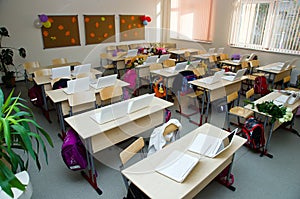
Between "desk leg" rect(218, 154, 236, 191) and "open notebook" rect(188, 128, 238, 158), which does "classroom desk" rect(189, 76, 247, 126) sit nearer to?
"desk leg" rect(218, 154, 236, 191)

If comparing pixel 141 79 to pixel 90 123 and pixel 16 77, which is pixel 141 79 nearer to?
pixel 90 123

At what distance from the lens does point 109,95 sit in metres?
3.18

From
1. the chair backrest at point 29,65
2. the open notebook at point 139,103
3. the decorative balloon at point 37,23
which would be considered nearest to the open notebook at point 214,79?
the open notebook at point 139,103

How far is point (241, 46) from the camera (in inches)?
251

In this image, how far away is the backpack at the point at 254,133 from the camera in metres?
2.81

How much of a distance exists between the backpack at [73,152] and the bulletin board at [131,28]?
19.0 feet

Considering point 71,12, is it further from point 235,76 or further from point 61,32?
point 235,76

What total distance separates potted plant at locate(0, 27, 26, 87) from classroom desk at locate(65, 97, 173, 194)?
385 cm

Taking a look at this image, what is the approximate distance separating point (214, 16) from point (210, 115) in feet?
13.9

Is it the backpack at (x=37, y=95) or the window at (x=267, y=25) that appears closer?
the backpack at (x=37, y=95)

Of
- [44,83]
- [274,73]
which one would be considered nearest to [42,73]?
[44,83]

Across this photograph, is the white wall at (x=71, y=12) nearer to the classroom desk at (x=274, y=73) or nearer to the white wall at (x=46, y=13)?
the white wall at (x=46, y=13)

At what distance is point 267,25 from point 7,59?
676cm

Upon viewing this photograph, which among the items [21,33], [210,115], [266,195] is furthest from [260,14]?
[21,33]
